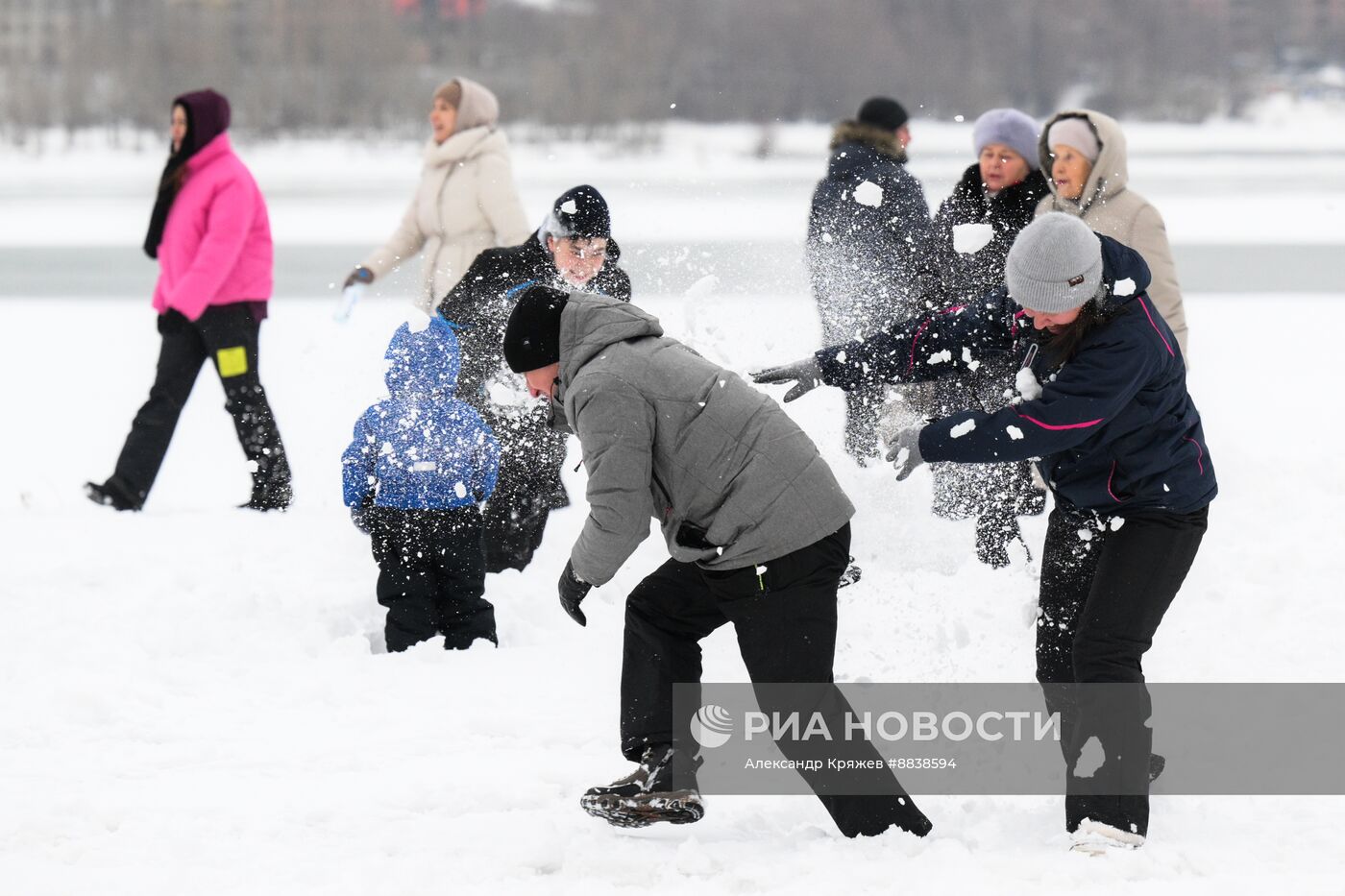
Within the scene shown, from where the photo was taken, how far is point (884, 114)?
20.2ft

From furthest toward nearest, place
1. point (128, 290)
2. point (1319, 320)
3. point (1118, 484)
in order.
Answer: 1. point (128, 290)
2. point (1319, 320)
3. point (1118, 484)

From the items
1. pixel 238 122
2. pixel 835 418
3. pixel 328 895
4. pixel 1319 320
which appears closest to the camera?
pixel 328 895

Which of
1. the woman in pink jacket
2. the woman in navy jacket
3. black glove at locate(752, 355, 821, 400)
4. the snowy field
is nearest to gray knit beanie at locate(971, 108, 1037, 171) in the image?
the snowy field

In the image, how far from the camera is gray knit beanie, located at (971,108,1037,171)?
5.18m

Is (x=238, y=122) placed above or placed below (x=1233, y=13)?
below

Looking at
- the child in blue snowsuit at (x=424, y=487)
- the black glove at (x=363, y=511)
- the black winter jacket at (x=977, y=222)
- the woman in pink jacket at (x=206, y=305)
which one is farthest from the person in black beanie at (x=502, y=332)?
the woman in pink jacket at (x=206, y=305)

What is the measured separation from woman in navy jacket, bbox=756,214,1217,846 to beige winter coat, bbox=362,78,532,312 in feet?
10.5

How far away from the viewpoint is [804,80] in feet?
139

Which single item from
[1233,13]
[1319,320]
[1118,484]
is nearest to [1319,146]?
[1233,13]

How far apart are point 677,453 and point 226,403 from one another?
3.62m

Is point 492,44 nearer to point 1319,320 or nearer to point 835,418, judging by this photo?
point 1319,320

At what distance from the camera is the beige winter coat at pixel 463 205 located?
608 centimetres

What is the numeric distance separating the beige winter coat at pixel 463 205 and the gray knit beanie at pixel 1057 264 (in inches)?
130

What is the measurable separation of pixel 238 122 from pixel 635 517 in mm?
37352
